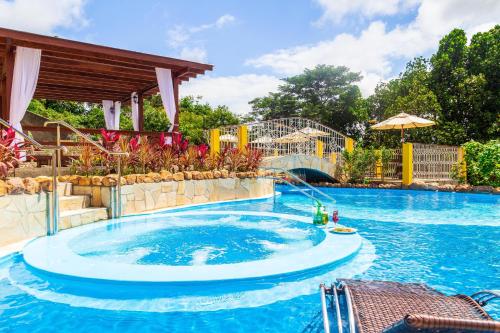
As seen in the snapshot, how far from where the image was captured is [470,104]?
20656 millimetres

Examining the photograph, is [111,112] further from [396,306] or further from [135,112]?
[396,306]

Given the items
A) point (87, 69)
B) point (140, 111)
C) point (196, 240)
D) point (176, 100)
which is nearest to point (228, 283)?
point (196, 240)

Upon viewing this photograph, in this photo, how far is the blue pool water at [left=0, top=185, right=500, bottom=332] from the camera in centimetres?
301

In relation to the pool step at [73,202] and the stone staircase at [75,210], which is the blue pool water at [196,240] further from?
the pool step at [73,202]

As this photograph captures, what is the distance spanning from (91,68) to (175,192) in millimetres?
4773

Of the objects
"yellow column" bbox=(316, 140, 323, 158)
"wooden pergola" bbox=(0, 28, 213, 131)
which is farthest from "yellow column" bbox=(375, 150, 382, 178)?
"wooden pergola" bbox=(0, 28, 213, 131)

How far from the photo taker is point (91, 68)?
1088 cm

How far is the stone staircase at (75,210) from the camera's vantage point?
6.38 metres

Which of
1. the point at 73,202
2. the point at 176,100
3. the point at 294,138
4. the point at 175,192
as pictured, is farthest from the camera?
the point at 294,138

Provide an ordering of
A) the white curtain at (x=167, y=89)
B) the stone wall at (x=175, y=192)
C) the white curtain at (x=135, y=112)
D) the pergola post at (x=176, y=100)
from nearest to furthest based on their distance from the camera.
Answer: the stone wall at (x=175, y=192) → the white curtain at (x=167, y=89) → the pergola post at (x=176, y=100) → the white curtain at (x=135, y=112)

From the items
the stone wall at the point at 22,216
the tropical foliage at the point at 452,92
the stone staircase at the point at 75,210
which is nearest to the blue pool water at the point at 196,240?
the stone staircase at the point at 75,210

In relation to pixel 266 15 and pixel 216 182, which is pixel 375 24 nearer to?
pixel 266 15

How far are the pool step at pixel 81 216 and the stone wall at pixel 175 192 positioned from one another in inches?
10.3

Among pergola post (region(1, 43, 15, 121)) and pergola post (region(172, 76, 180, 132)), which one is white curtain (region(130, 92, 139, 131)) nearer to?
pergola post (region(172, 76, 180, 132))
